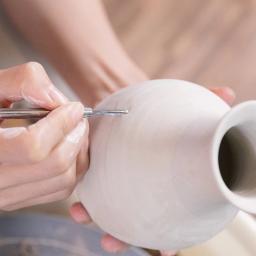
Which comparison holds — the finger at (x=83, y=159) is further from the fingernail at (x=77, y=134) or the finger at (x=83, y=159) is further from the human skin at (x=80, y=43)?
the human skin at (x=80, y=43)

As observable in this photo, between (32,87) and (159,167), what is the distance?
0.12 m

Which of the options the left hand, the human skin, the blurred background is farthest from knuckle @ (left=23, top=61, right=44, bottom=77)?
the blurred background

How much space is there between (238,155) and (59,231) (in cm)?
32

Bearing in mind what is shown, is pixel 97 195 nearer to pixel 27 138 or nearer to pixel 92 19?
pixel 27 138

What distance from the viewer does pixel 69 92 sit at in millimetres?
840

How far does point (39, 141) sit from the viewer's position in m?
0.42

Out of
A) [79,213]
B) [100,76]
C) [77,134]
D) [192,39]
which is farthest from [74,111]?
[192,39]

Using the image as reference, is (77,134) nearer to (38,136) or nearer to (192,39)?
(38,136)

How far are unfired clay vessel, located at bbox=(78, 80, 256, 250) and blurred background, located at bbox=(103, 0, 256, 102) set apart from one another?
0.71 m

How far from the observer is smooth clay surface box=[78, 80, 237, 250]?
1.35ft

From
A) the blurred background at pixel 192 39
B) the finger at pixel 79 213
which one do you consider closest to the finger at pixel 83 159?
the finger at pixel 79 213

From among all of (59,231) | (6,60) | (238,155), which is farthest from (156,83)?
(6,60)

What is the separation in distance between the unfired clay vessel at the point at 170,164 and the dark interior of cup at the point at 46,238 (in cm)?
19

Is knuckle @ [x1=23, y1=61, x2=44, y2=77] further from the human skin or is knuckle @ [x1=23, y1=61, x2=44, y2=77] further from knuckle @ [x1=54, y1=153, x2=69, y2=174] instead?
the human skin
